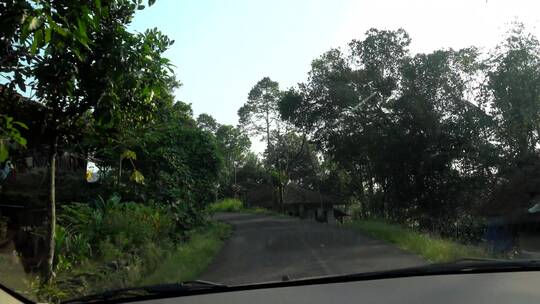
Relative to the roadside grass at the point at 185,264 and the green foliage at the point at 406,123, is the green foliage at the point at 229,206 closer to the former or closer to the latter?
the green foliage at the point at 406,123

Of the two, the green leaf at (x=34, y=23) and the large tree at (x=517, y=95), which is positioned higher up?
the large tree at (x=517, y=95)

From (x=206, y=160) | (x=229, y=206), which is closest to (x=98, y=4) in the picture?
(x=206, y=160)

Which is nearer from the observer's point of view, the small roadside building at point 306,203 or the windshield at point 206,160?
the windshield at point 206,160

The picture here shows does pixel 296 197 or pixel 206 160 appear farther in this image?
pixel 296 197

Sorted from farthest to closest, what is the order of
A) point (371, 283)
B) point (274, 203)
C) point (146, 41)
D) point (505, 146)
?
1. point (274, 203)
2. point (505, 146)
3. point (146, 41)
4. point (371, 283)

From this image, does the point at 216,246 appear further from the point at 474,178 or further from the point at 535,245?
the point at 474,178

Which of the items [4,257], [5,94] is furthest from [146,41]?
[4,257]

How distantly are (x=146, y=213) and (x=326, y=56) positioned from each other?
20.5 metres

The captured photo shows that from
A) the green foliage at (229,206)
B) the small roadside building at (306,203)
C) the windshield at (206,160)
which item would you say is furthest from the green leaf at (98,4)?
the green foliage at (229,206)

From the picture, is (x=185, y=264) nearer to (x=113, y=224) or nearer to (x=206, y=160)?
(x=113, y=224)

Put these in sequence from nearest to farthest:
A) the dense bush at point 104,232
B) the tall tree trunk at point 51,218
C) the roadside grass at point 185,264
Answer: the tall tree trunk at point 51,218, the dense bush at point 104,232, the roadside grass at point 185,264

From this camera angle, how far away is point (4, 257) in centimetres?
851

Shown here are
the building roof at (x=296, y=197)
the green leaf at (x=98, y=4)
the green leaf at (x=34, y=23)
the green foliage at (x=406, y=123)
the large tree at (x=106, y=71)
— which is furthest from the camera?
the building roof at (x=296, y=197)

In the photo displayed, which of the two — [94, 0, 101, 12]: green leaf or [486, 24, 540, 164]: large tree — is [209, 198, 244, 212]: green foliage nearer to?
[486, 24, 540, 164]: large tree
